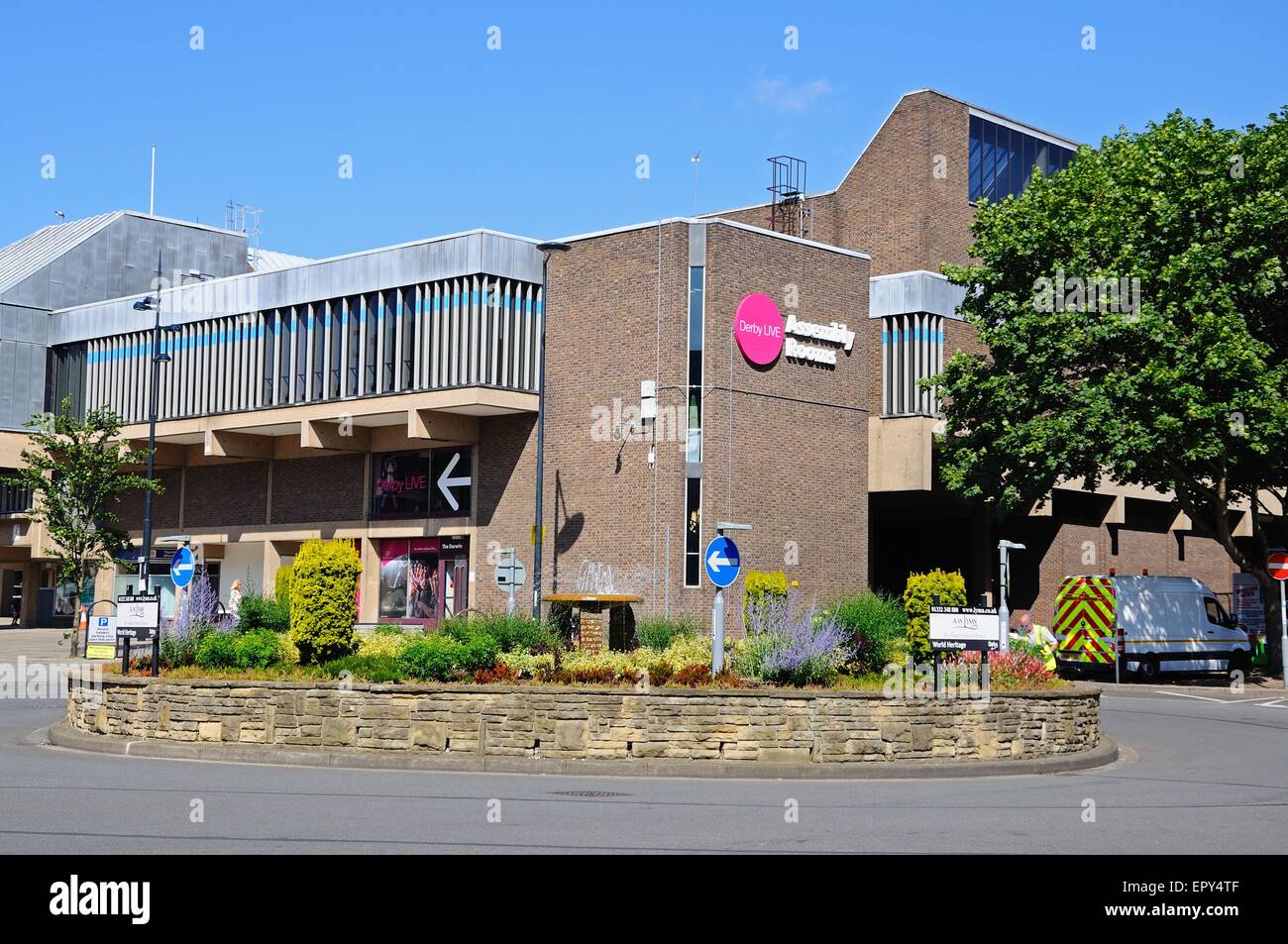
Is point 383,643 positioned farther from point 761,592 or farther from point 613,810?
point 613,810

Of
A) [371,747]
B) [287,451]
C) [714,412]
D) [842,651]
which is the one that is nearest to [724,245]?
[714,412]

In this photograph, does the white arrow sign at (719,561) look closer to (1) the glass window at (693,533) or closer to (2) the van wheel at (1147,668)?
(1) the glass window at (693,533)

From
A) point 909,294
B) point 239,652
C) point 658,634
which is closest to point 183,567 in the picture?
point 239,652

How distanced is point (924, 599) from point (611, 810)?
8.61 m

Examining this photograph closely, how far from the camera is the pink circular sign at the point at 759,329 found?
3909 centimetres

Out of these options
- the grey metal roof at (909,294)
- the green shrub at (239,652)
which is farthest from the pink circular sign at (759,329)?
the green shrub at (239,652)

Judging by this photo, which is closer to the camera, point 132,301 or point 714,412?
point 714,412

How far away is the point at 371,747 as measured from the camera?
59.2ft

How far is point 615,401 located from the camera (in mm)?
39656

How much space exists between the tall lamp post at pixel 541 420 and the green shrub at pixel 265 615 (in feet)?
27.5

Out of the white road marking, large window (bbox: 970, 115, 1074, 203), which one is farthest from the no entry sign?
large window (bbox: 970, 115, 1074, 203)

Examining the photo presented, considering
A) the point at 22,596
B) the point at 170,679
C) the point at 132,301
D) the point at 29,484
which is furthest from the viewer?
the point at 22,596
